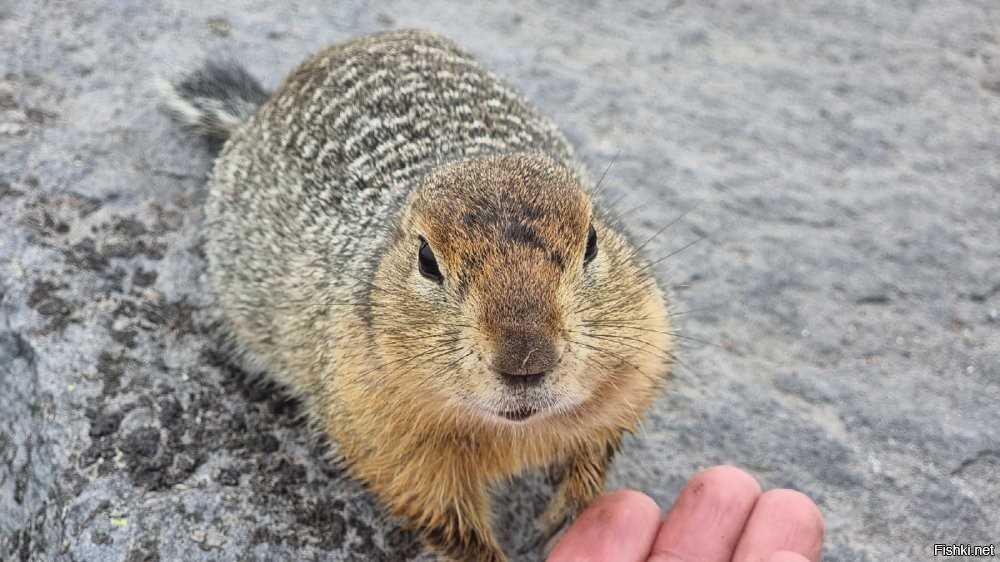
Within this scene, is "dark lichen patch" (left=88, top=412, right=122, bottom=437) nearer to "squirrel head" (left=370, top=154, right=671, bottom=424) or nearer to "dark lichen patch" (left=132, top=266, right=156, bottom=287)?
"dark lichen patch" (left=132, top=266, right=156, bottom=287)

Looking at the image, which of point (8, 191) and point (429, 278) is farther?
point (8, 191)

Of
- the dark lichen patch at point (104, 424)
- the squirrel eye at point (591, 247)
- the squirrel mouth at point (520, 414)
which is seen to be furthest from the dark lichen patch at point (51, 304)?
the squirrel eye at point (591, 247)

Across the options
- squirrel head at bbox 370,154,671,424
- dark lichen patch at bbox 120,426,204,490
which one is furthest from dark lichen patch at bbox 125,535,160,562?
squirrel head at bbox 370,154,671,424

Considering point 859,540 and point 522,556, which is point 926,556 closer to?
point 859,540

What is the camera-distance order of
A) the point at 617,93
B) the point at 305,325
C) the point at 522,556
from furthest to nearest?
1. the point at 617,93
2. the point at 305,325
3. the point at 522,556

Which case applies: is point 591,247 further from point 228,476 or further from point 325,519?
point 228,476

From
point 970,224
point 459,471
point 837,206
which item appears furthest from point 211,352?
point 970,224

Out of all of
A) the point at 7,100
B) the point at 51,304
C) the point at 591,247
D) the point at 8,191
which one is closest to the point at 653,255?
the point at 591,247
